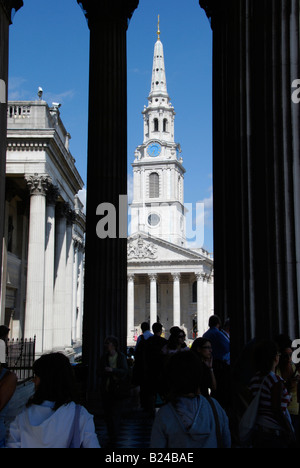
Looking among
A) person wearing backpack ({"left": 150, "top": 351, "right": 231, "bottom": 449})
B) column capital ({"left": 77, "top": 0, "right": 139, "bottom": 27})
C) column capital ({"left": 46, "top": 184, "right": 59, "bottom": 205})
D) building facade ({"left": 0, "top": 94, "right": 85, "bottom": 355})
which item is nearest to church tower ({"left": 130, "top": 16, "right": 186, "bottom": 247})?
building facade ({"left": 0, "top": 94, "right": 85, "bottom": 355})

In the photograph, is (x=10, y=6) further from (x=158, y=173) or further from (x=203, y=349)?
(x=158, y=173)

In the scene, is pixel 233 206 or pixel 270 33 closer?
pixel 270 33

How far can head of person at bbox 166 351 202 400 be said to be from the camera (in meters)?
3.32

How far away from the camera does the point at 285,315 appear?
20.6 ft

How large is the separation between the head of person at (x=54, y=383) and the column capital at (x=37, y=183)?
76.8 feet

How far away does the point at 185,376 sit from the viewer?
10.9 ft

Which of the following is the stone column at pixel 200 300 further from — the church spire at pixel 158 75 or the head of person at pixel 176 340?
the head of person at pixel 176 340

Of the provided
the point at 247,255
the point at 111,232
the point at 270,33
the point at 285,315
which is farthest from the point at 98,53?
the point at 285,315

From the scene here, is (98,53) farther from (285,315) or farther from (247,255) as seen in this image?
(285,315)

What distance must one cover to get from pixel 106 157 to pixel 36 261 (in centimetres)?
1439

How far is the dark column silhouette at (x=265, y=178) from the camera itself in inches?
252

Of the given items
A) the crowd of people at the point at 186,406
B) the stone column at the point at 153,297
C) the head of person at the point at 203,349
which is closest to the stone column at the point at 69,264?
the head of person at the point at 203,349

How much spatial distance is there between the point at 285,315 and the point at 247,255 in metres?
1.34

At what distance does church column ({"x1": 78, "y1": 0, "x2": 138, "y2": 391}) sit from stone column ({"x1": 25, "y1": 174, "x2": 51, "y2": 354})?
43.9 ft
